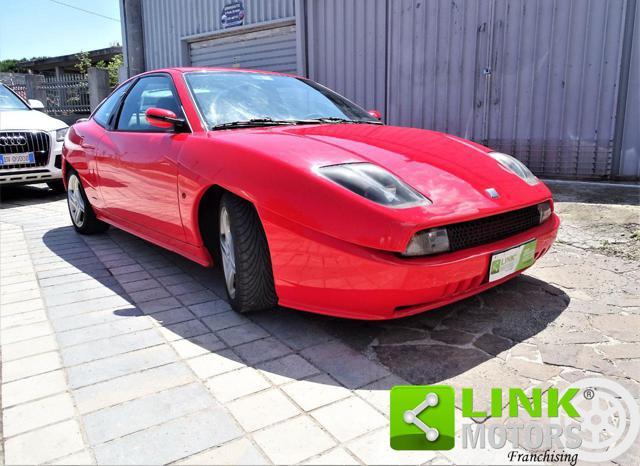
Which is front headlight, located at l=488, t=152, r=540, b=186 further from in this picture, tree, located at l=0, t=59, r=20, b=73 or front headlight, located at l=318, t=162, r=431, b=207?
tree, located at l=0, t=59, r=20, b=73

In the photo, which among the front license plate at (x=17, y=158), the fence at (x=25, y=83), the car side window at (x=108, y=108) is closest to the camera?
the car side window at (x=108, y=108)

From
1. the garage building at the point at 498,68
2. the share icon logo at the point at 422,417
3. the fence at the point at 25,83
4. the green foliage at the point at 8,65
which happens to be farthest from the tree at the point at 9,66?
the share icon logo at the point at 422,417

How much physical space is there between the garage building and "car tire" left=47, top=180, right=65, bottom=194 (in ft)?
13.3

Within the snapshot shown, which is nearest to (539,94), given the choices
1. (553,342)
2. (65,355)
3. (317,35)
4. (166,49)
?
(317,35)

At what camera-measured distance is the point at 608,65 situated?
221 inches

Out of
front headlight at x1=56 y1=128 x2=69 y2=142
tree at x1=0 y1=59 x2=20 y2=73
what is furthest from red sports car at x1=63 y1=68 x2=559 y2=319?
tree at x1=0 y1=59 x2=20 y2=73

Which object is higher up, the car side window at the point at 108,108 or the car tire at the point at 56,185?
the car side window at the point at 108,108

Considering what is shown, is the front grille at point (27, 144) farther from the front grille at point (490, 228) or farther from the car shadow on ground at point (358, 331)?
the front grille at point (490, 228)

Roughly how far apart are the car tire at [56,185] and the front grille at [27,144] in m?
0.57

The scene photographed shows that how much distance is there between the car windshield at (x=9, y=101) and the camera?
747 cm

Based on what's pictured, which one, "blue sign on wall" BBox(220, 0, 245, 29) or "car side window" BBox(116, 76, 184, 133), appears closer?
"car side window" BBox(116, 76, 184, 133)

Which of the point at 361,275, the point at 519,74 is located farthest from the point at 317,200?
the point at 519,74

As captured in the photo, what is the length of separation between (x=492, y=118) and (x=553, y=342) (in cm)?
453

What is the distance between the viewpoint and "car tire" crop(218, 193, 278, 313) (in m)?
2.61
